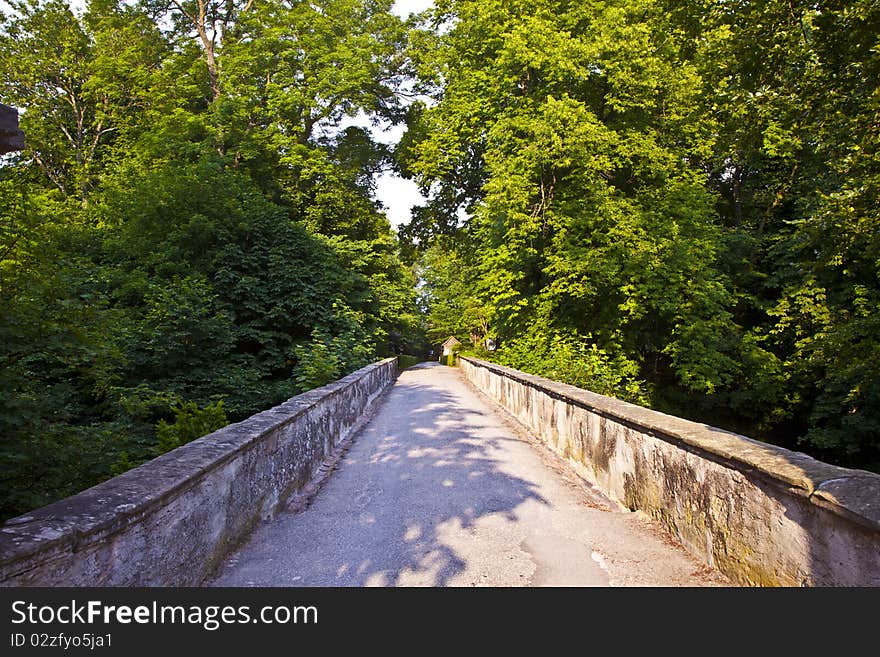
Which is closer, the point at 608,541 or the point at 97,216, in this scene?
the point at 608,541

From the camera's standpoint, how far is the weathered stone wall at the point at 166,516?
5.95 feet

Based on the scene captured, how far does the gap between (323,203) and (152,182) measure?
21.0ft

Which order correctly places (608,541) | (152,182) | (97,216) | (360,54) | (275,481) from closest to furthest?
(608,541) < (275,481) < (152,182) < (97,216) < (360,54)

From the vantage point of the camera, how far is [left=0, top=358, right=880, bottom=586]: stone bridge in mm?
2107

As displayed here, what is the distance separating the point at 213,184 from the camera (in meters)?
16.9

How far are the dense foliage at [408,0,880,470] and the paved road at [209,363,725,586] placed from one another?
17.5ft

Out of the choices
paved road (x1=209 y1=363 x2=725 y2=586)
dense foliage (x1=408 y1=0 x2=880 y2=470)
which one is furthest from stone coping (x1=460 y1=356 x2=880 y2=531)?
dense foliage (x1=408 y1=0 x2=880 y2=470)

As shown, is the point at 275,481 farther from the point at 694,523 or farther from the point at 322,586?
the point at 694,523

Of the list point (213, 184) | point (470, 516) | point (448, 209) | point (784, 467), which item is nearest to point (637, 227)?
point (448, 209)

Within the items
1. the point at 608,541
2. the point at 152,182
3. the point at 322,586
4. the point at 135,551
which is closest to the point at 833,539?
the point at 608,541

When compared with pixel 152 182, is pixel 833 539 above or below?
below

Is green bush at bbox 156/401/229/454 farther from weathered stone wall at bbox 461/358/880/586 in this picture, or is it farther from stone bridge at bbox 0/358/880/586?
weathered stone wall at bbox 461/358/880/586

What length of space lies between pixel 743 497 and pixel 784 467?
14.3 inches

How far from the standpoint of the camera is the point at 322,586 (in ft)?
9.82
